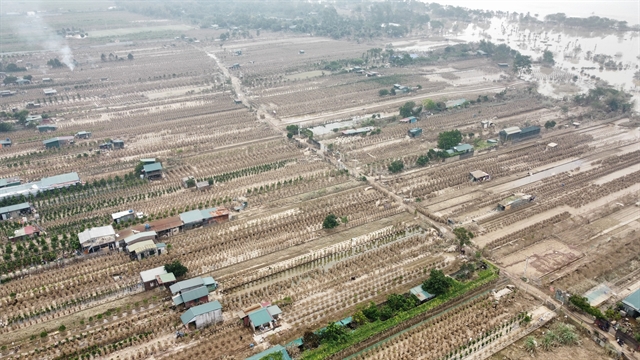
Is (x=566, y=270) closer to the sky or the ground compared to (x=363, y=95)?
closer to the ground

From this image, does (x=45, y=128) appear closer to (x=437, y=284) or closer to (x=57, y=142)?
(x=57, y=142)

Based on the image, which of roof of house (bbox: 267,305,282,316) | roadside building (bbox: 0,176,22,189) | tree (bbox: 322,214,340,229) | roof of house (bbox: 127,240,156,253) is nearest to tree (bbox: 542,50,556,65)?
tree (bbox: 322,214,340,229)

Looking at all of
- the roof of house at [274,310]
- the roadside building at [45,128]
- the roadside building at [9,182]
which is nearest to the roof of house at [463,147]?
the roof of house at [274,310]

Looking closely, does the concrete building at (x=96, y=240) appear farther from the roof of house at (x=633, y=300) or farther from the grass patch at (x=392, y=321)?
the roof of house at (x=633, y=300)

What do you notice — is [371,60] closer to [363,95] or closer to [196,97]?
[363,95]

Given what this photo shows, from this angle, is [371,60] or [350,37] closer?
[371,60]

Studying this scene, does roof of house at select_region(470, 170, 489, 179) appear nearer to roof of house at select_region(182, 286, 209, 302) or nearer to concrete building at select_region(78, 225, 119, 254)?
roof of house at select_region(182, 286, 209, 302)

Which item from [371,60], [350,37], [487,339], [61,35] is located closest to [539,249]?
[487,339]
